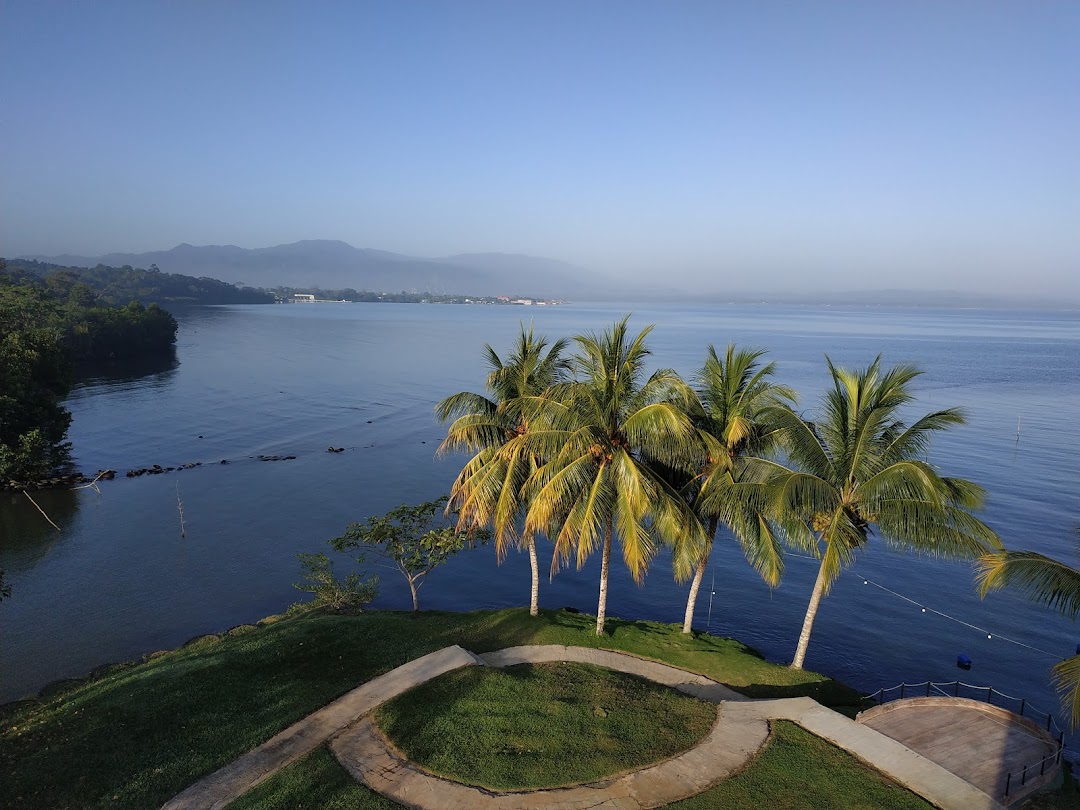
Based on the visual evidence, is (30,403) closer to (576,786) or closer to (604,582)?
(604,582)

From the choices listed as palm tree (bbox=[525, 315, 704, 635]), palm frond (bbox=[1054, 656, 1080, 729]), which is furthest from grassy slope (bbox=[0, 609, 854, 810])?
palm frond (bbox=[1054, 656, 1080, 729])

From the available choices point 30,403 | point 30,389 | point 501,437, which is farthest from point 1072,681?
point 30,389

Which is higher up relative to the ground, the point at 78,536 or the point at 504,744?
the point at 504,744

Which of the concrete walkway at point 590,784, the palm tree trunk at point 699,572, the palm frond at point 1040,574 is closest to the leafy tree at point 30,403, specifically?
the concrete walkway at point 590,784

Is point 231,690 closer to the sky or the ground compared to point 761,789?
closer to the ground

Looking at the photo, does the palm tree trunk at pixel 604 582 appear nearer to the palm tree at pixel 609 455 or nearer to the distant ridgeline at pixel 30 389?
the palm tree at pixel 609 455

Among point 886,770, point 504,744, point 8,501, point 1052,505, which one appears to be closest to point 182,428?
point 8,501

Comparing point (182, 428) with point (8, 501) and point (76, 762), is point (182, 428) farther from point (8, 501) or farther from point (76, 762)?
point (76, 762)

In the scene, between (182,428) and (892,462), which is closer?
(892,462)
